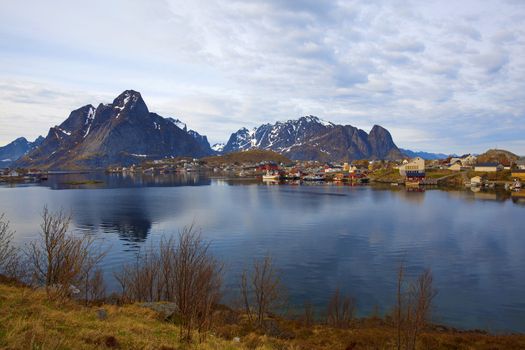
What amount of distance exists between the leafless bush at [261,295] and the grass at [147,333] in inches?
50.0

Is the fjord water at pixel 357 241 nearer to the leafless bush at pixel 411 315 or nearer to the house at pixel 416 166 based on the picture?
the leafless bush at pixel 411 315

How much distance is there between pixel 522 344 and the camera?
22469 mm

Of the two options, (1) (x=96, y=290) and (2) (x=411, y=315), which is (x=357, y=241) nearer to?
(2) (x=411, y=315)

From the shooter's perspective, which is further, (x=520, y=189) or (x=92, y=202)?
(x=520, y=189)

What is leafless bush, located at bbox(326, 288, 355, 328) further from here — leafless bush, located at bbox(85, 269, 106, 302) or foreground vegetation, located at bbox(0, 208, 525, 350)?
leafless bush, located at bbox(85, 269, 106, 302)

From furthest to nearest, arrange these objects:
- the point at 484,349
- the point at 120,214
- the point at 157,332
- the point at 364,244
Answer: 1. the point at 120,214
2. the point at 364,244
3. the point at 484,349
4. the point at 157,332

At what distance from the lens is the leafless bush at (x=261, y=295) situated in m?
25.1

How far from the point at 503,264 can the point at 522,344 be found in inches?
911

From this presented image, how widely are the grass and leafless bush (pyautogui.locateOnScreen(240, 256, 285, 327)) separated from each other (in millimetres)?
1269

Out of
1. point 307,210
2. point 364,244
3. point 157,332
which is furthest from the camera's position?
point 307,210

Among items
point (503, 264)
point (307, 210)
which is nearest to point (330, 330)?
point (503, 264)

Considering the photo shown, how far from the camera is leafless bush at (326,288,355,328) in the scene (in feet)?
90.3

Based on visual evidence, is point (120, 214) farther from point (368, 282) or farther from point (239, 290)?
point (368, 282)

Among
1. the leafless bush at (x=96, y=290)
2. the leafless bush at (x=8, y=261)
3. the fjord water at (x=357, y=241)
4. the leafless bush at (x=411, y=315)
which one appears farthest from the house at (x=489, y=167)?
the leafless bush at (x=8, y=261)
